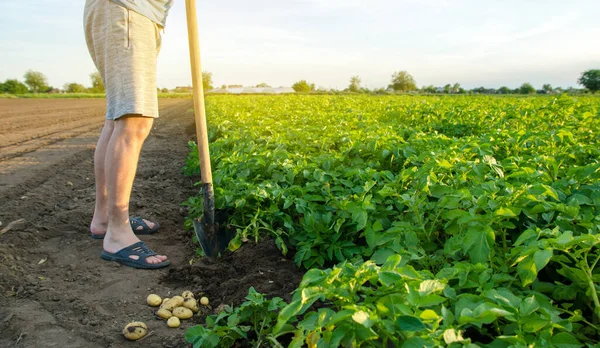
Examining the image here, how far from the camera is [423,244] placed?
221cm

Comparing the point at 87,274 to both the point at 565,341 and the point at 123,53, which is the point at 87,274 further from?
the point at 565,341

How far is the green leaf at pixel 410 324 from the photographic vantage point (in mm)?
1185

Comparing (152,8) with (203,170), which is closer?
→ (152,8)

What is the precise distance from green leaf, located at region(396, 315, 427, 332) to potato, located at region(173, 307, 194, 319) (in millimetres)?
1443

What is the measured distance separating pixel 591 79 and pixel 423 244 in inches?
2784

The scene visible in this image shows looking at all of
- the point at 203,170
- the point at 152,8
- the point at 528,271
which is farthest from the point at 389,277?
the point at 152,8

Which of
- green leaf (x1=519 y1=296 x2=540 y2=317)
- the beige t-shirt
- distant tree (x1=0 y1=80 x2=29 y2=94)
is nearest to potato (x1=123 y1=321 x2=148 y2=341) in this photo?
green leaf (x1=519 y1=296 x2=540 y2=317)

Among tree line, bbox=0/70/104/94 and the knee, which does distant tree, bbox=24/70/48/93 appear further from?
the knee

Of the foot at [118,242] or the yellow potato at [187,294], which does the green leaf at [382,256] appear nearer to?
the yellow potato at [187,294]

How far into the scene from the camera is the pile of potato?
2141mm

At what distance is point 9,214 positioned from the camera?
3766 mm

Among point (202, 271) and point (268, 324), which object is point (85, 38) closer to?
point (202, 271)

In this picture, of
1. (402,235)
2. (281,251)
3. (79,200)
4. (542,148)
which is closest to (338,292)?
(402,235)

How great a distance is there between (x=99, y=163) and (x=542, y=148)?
339cm
